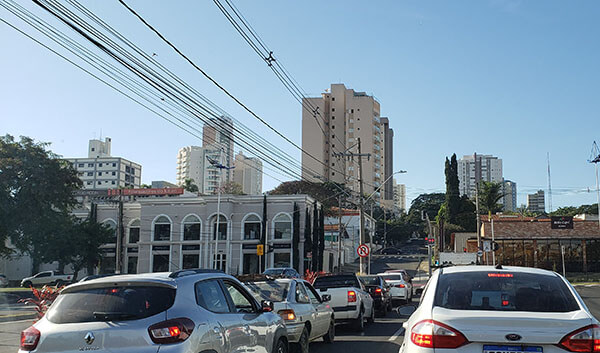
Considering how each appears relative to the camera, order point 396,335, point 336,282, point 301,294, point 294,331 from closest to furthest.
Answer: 1. point 294,331
2. point 301,294
3. point 396,335
4. point 336,282

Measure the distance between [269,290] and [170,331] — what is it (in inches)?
238

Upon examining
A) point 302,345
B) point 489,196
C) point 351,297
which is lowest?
point 302,345

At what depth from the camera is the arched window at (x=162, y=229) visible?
63781 millimetres

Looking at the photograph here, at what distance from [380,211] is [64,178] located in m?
88.5

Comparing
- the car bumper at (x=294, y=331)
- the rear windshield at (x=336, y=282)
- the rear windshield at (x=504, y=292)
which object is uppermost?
the rear windshield at (x=504, y=292)

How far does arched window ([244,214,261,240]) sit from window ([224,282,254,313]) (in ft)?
179

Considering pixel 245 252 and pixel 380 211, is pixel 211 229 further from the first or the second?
pixel 380 211

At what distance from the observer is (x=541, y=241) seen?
55.8 m

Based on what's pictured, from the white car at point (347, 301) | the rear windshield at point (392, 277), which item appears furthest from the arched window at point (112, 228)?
the white car at point (347, 301)

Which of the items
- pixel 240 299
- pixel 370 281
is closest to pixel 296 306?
pixel 240 299

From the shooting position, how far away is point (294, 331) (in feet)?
34.8

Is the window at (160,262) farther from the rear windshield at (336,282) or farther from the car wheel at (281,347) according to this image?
the car wheel at (281,347)

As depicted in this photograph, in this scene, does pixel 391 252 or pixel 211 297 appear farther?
pixel 391 252

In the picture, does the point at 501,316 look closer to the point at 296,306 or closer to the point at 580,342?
the point at 580,342
